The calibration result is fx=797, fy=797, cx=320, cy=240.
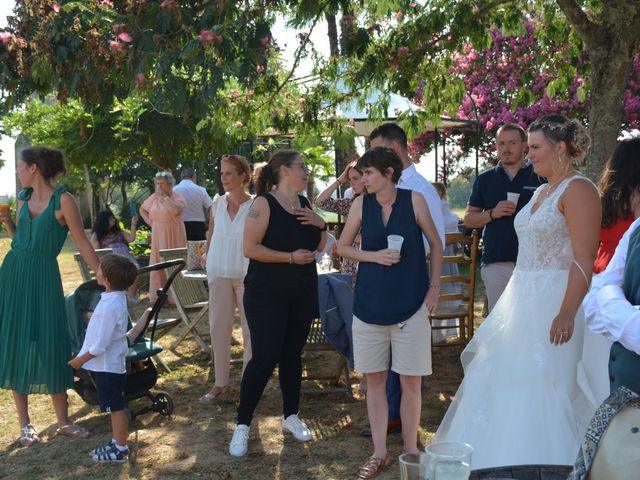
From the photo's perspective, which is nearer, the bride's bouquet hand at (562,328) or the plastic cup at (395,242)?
the bride's bouquet hand at (562,328)

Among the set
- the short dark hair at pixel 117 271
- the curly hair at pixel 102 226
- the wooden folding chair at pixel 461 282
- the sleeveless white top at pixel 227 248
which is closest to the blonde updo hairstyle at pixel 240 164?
the sleeveless white top at pixel 227 248

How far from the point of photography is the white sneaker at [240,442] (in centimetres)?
489

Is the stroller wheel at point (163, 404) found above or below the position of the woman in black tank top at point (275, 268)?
below

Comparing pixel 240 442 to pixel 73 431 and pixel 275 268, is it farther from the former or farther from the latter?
pixel 73 431

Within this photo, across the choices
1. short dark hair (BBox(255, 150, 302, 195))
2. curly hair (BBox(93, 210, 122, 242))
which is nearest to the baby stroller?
short dark hair (BBox(255, 150, 302, 195))

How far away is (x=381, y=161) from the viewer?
14.4 ft

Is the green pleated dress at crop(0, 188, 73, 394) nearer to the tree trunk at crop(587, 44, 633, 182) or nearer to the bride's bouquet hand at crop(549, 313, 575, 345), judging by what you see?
the bride's bouquet hand at crop(549, 313, 575, 345)

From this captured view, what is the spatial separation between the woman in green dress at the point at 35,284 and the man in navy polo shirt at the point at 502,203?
8.60 ft

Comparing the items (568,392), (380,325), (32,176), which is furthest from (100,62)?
(568,392)

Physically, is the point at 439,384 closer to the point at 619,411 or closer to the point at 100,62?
the point at 100,62

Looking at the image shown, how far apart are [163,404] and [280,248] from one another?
1719 mm

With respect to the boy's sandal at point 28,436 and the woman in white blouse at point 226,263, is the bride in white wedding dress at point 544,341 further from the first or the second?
the boy's sandal at point 28,436

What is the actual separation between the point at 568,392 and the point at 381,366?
38.8 inches

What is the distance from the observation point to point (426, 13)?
24.2 ft
